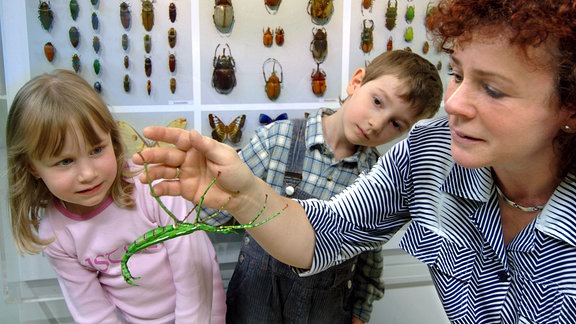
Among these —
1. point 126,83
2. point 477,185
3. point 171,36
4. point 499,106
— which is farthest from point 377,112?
point 126,83

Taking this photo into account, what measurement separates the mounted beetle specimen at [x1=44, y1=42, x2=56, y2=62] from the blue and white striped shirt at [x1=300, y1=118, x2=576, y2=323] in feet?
3.79

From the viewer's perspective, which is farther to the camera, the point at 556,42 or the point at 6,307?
the point at 6,307

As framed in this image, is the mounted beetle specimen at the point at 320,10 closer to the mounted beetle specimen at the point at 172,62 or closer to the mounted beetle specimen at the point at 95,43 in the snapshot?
the mounted beetle specimen at the point at 172,62

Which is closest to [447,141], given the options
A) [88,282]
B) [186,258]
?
[186,258]

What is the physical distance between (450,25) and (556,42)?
0.20 meters

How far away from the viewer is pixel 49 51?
170cm

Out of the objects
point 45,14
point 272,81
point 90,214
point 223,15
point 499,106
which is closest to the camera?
point 499,106

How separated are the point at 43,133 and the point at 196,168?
0.43 metres

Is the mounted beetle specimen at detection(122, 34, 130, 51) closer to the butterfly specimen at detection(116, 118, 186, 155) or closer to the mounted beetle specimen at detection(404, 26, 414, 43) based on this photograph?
the butterfly specimen at detection(116, 118, 186, 155)

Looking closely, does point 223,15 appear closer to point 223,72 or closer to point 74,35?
point 223,72

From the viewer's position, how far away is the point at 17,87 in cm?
169

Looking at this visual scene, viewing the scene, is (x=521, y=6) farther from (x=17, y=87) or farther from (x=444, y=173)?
(x=17, y=87)

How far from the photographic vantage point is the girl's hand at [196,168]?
1.02 meters

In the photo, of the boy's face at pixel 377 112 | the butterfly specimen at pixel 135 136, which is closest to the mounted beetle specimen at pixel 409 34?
the boy's face at pixel 377 112
